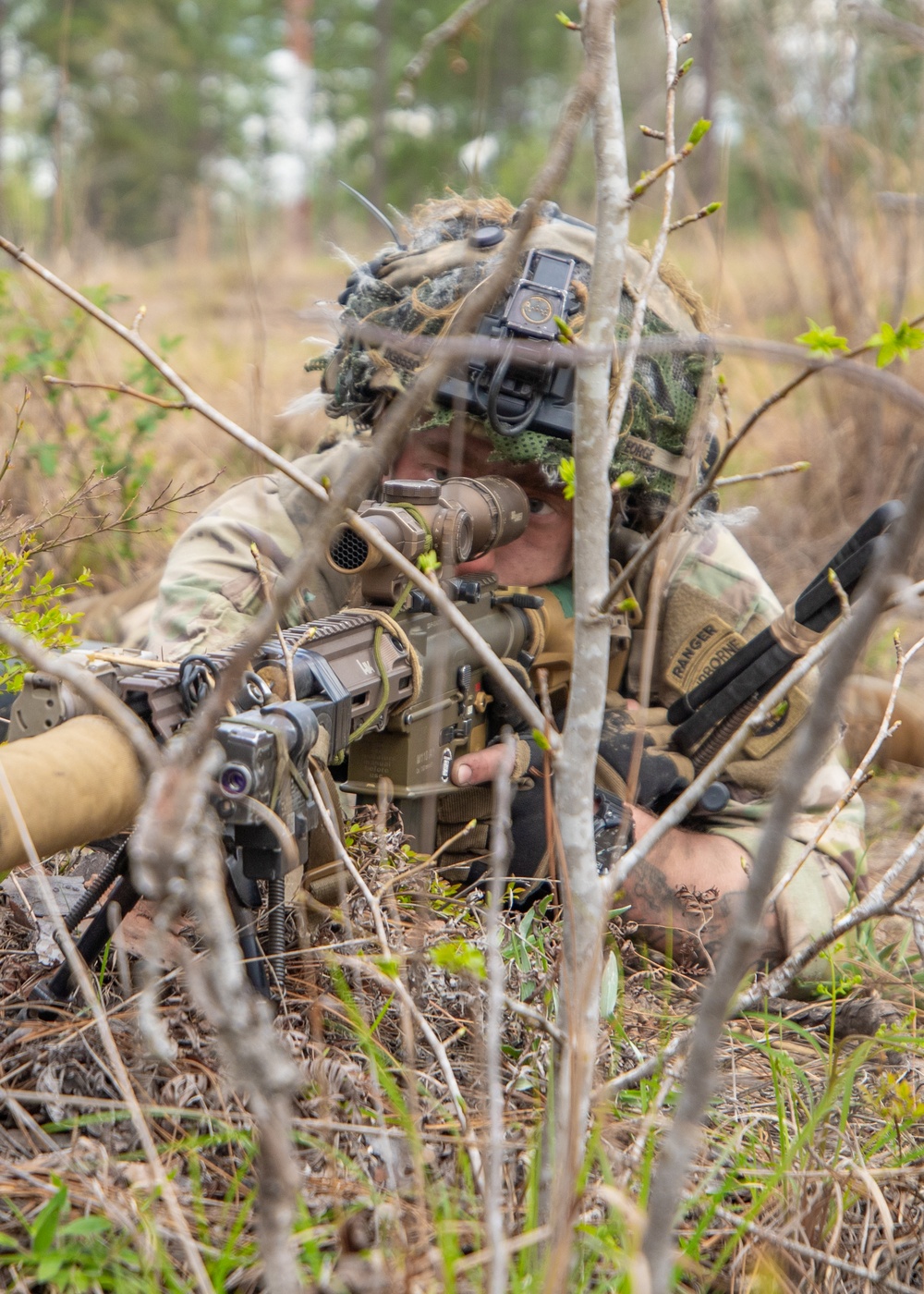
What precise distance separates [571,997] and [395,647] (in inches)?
29.1

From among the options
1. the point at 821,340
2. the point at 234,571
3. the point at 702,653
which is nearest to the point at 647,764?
the point at 702,653

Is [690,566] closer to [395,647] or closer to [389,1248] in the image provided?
[395,647]

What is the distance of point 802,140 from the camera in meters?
5.04

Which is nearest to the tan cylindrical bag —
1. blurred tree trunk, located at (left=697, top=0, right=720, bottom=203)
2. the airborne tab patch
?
the airborne tab patch

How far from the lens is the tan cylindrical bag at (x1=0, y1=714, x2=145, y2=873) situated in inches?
46.3

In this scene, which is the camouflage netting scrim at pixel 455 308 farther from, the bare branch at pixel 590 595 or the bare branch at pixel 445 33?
the bare branch at pixel 590 595

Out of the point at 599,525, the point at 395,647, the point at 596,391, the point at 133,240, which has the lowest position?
the point at 133,240

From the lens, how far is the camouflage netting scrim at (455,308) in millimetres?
2455

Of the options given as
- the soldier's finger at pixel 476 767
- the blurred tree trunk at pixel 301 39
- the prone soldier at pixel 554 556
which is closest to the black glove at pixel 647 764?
the prone soldier at pixel 554 556

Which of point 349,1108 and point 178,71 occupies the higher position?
point 178,71

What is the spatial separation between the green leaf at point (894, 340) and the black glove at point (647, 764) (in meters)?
1.40

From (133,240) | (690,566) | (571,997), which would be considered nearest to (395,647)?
(571,997)

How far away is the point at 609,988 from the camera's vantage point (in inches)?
74.4

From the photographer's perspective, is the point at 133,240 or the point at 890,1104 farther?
the point at 133,240
